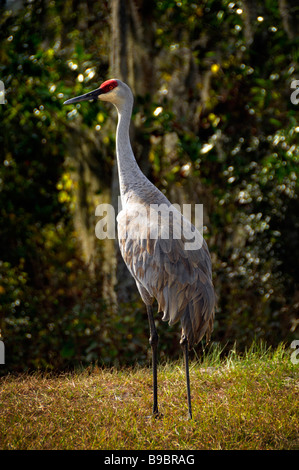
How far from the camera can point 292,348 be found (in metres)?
5.23

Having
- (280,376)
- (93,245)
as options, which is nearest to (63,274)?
(93,245)

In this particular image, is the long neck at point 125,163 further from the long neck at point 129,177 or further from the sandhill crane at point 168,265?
the sandhill crane at point 168,265

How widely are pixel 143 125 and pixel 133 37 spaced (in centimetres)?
104

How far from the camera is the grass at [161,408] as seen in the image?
3344 millimetres

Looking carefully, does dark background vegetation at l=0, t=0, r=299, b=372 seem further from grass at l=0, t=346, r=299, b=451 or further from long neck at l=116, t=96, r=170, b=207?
long neck at l=116, t=96, r=170, b=207

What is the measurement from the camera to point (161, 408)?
3953 mm

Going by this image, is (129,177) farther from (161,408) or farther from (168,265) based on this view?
(161,408)

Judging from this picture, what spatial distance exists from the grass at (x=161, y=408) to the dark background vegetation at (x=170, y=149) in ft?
3.57

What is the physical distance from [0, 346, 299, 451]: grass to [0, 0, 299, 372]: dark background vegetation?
3.57 ft

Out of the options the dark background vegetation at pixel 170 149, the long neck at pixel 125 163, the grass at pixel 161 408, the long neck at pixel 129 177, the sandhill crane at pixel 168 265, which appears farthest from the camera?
the dark background vegetation at pixel 170 149

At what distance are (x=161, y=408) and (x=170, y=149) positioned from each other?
3522 millimetres

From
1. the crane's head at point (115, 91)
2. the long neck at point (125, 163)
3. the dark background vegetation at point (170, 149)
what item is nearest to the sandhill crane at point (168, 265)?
the long neck at point (125, 163)
